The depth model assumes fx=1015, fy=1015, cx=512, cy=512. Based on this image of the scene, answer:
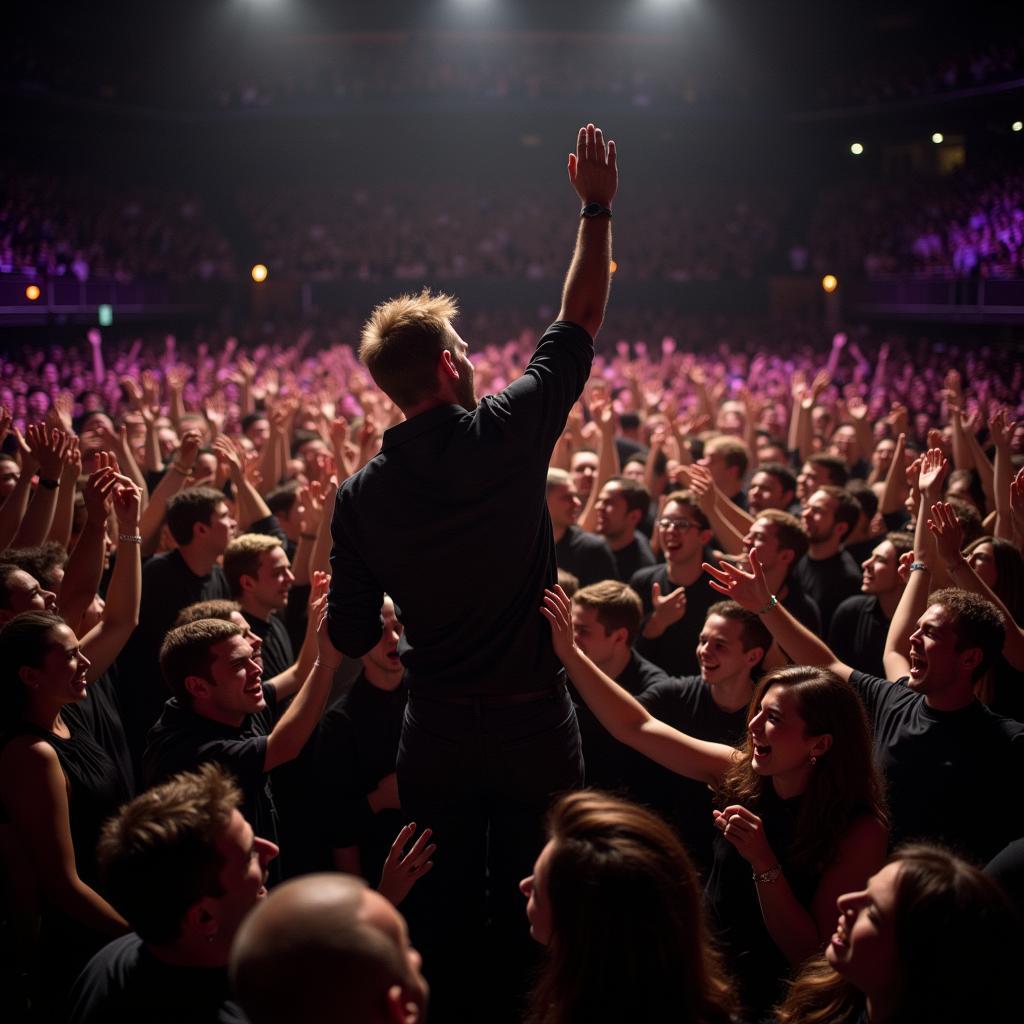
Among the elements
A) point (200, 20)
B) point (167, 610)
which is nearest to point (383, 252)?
point (200, 20)

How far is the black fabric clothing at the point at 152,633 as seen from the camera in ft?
14.2

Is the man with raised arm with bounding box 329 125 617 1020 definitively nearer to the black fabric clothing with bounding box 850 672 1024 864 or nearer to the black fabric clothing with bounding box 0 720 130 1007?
the black fabric clothing with bounding box 0 720 130 1007

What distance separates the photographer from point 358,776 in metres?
3.73

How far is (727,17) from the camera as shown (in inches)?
1084

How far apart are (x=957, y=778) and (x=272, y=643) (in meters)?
2.81

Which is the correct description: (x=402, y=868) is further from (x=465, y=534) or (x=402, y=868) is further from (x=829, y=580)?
(x=829, y=580)

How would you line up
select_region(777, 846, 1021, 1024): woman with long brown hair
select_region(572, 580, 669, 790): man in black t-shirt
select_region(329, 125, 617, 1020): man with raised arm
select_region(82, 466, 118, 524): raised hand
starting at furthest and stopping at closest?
1. select_region(572, 580, 669, 790): man in black t-shirt
2. select_region(82, 466, 118, 524): raised hand
3. select_region(329, 125, 617, 1020): man with raised arm
4. select_region(777, 846, 1021, 1024): woman with long brown hair

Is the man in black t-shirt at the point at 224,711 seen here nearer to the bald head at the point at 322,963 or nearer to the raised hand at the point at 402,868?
the raised hand at the point at 402,868

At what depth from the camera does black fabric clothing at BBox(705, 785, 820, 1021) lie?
268 centimetres

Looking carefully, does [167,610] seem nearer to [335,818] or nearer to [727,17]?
[335,818]

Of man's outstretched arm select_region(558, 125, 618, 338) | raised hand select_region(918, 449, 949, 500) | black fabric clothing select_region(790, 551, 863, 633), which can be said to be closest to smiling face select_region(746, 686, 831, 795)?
man's outstretched arm select_region(558, 125, 618, 338)

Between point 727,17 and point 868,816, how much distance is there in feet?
95.4

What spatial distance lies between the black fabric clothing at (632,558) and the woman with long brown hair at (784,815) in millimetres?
3228

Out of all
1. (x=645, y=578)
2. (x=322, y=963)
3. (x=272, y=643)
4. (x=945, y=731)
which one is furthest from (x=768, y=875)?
A: (x=645, y=578)
